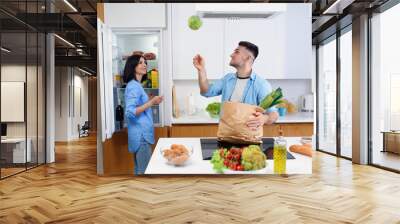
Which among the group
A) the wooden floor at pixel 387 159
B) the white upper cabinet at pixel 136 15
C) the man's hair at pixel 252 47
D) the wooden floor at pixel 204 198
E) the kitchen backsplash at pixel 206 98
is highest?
the white upper cabinet at pixel 136 15

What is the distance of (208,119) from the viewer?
3.57 m

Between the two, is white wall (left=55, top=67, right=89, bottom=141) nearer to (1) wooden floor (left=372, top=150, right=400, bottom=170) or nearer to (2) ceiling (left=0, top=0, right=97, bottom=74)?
(2) ceiling (left=0, top=0, right=97, bottom=74)

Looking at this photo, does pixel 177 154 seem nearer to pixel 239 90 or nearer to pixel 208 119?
pixel 208 119

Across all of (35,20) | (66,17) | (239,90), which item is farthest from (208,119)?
(66,17)

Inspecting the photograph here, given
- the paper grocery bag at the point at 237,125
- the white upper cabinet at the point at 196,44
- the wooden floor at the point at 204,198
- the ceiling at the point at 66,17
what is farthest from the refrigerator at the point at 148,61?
the ceiling at the point at 66,17

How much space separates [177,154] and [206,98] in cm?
57

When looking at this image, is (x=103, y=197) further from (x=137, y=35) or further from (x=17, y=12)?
(x=17, y=12)

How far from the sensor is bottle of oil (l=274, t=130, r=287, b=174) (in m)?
3.52

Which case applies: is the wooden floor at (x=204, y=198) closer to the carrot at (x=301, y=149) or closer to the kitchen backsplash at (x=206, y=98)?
the carrot at (x=301, y=149)

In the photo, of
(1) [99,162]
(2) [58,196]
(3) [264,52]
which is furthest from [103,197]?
(3) [264,52]

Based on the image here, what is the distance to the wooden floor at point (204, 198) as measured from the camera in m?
3.46

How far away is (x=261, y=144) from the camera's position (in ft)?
11.6

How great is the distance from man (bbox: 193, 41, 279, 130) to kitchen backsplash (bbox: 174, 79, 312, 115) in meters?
0.05

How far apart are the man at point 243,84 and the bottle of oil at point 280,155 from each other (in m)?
0.19
